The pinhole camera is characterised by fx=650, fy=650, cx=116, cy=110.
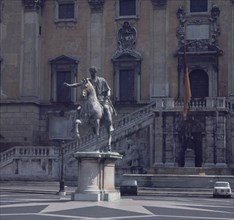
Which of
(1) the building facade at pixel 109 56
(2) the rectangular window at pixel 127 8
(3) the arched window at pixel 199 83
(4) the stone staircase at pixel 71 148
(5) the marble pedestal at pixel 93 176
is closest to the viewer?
(5) the marble pedestal at pixel 93 176

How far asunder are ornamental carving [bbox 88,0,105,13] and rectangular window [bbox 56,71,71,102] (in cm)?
539

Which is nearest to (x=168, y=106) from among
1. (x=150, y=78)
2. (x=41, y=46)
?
(x=150, y=78)

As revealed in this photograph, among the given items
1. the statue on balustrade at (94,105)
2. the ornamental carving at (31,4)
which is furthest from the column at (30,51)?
the statue on balustrade at (94,105)

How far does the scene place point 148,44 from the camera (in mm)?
49969

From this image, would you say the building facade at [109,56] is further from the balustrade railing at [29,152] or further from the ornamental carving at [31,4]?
the balustrade railing at [29,152]

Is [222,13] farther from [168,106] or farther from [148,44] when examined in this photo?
[168,106]

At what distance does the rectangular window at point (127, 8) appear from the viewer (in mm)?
50688

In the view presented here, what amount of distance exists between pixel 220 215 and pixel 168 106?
25.8m

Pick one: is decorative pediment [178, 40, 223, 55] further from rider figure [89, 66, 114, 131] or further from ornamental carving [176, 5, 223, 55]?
rider figure [89, 66, 114, 131]

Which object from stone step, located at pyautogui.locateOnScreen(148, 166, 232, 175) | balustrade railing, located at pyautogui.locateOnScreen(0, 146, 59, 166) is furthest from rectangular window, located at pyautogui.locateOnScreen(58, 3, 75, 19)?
stone step, located at pyautogui.locateOnScreen(148, 166, 232, 175)

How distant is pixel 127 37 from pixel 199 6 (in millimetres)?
5976

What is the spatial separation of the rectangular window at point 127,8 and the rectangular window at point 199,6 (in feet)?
14.6

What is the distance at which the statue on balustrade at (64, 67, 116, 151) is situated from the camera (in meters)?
23.9

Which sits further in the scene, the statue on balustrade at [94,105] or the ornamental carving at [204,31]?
the ornamental carving at [204,31]
